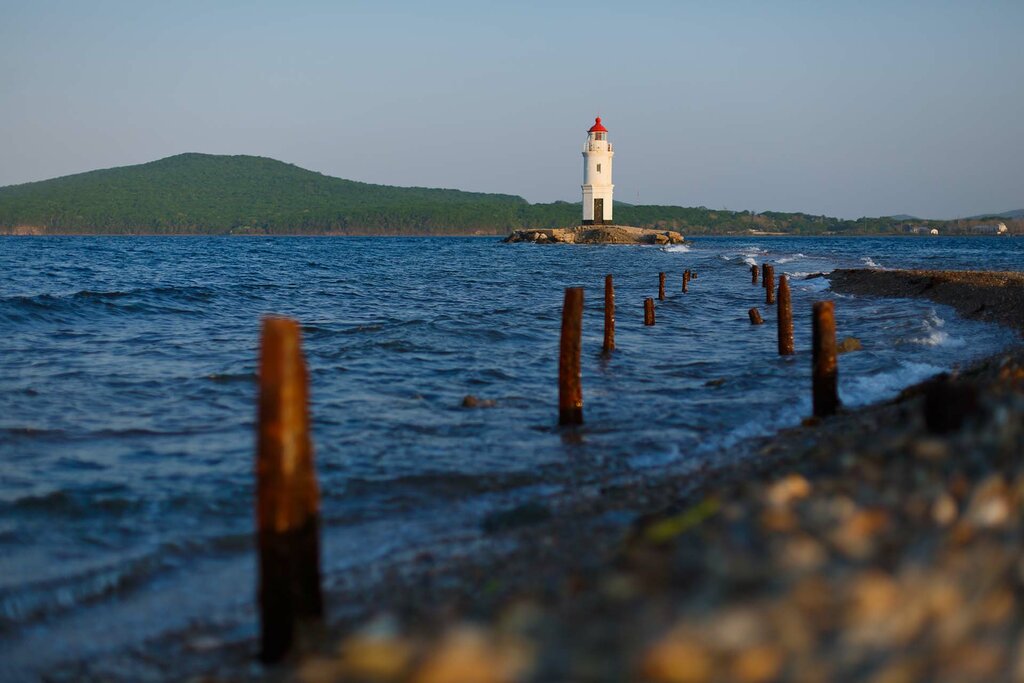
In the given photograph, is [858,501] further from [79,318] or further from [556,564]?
[79,318]

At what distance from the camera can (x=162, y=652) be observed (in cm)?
557

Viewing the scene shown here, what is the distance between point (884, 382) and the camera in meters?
14.1

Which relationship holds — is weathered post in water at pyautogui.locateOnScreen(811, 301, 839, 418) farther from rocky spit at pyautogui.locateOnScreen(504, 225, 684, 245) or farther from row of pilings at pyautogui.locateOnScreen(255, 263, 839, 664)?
rocky spit at pyautogui.locateOnScreen(504, 225, 684, 245)

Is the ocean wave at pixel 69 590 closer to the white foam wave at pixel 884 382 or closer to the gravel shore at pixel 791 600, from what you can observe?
the gravel shore at pixel 791 600

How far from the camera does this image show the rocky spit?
346 feet

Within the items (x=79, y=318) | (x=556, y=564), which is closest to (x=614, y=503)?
(x=556, y=564)

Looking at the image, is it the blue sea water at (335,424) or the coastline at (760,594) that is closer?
the coastline at (760,594)

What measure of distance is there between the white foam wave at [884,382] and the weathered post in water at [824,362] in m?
1.58

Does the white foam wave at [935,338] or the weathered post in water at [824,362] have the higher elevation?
the weathered post in water at [824,362]

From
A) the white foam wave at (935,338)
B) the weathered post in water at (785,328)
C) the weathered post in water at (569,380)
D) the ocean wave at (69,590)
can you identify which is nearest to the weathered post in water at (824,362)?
the weathered post in water at (569,380)

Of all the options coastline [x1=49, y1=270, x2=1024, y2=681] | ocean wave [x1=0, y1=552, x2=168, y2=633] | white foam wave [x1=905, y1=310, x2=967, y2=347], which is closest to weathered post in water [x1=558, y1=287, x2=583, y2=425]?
coastline [x1=49, y1=270, x2=1024, y2=681]

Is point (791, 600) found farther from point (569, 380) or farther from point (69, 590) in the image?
point (569, 380)

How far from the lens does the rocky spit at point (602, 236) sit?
105375 millimetres

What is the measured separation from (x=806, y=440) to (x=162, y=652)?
6820mm
